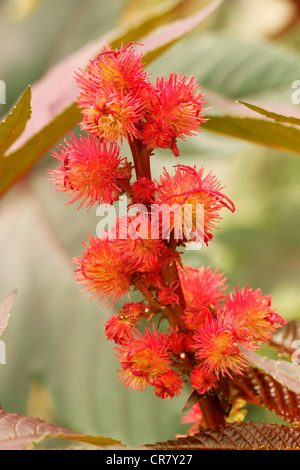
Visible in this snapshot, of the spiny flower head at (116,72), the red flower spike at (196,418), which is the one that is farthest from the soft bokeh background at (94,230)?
Answer: the spiny flower head at (116,72)

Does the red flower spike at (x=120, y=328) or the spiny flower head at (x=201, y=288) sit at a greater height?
the spiny flower head at (x=201, y=288)

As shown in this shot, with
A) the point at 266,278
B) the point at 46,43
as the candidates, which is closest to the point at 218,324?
the point at 266,278

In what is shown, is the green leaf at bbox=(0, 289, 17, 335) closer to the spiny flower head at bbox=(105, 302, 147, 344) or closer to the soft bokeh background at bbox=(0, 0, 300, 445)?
the spiny flower head at bbox=(105, 302, 147, 344)

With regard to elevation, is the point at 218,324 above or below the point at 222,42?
below

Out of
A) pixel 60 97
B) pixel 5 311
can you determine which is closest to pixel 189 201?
pixel 5 311

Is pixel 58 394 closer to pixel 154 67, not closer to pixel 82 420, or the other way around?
pixel 82 420

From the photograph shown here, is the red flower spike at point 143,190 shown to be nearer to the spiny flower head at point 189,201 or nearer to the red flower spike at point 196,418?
the spiny flower head at point 189,201

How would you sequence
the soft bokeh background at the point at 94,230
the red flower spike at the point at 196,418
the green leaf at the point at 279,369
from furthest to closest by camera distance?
the soft bokeh background at the point at 94,230 < the red flower spike at the point at 196,418 < the green leaf at the point at 279,369
